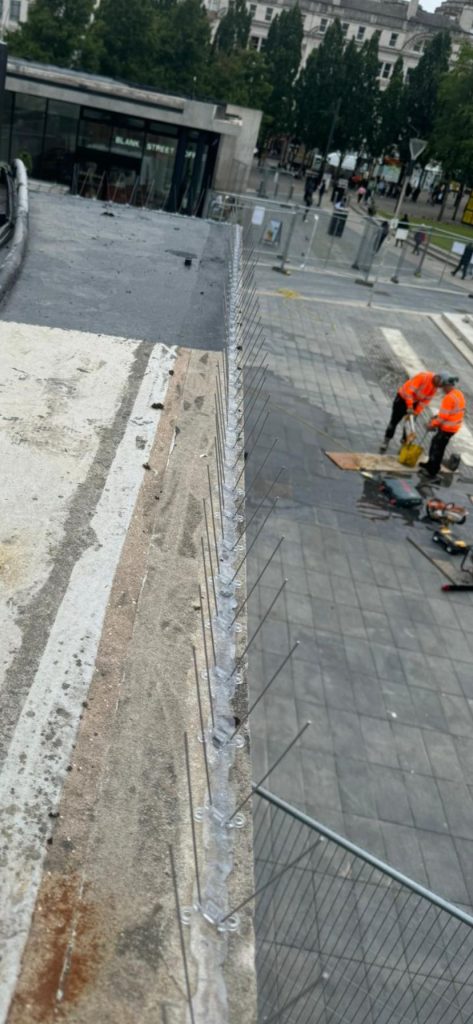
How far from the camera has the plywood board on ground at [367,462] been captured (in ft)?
47.4

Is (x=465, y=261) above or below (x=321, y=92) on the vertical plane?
below

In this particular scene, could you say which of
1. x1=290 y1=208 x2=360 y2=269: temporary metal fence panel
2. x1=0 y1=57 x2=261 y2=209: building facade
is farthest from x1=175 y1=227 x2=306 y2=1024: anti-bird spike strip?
x1=0 y1=57 x2=261 y2=209: building facade

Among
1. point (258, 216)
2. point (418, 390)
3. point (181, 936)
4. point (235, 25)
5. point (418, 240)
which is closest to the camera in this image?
point (181, 936)

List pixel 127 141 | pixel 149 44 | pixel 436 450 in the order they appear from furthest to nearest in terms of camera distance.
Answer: pixel 149 44, pixel 127 141, pixel 436 450

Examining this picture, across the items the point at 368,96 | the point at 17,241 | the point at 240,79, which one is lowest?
the point at 17,241

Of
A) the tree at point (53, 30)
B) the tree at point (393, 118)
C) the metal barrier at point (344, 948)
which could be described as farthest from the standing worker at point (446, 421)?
the tree at point (393, 118)

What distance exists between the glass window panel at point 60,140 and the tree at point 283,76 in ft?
122

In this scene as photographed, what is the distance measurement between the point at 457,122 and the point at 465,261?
20.7m

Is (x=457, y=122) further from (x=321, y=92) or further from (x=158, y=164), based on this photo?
(x=158, y=164)

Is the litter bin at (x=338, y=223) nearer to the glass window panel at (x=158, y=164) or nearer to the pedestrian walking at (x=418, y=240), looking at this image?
the pedestrian walking at (x=418, y=240)

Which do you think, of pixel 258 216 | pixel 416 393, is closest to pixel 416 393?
pixel 416 393

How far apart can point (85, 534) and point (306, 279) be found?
23.8 meters

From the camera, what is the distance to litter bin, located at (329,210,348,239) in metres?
28.7

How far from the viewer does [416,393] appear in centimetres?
1478
